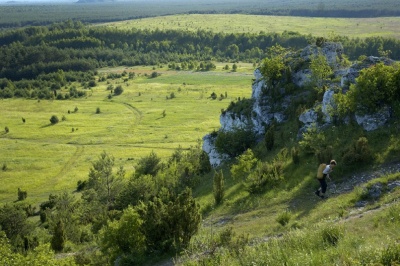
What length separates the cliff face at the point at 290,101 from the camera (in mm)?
30812

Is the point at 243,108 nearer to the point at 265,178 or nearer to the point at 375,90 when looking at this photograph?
the point at 265,178

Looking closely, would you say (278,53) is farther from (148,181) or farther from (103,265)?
(103,265)

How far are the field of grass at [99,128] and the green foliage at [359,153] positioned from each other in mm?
42198

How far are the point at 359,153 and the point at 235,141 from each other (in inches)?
592

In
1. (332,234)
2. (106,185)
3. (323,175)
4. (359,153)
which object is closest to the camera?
(332,234)

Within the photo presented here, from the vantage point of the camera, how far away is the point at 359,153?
22578 mm

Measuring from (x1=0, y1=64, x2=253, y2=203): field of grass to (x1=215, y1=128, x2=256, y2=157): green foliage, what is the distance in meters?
26.7

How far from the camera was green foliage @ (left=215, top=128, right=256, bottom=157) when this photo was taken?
3634 centimetres

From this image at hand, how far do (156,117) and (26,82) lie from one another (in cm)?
7104

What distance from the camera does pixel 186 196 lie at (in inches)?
789

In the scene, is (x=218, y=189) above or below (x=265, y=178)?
below

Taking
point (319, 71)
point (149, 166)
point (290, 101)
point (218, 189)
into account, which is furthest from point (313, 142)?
point (149, 166)

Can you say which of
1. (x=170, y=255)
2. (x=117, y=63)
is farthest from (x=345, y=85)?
(x=117, y=63)

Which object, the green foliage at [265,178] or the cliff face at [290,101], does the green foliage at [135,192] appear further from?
the green foliage at [265,178]
